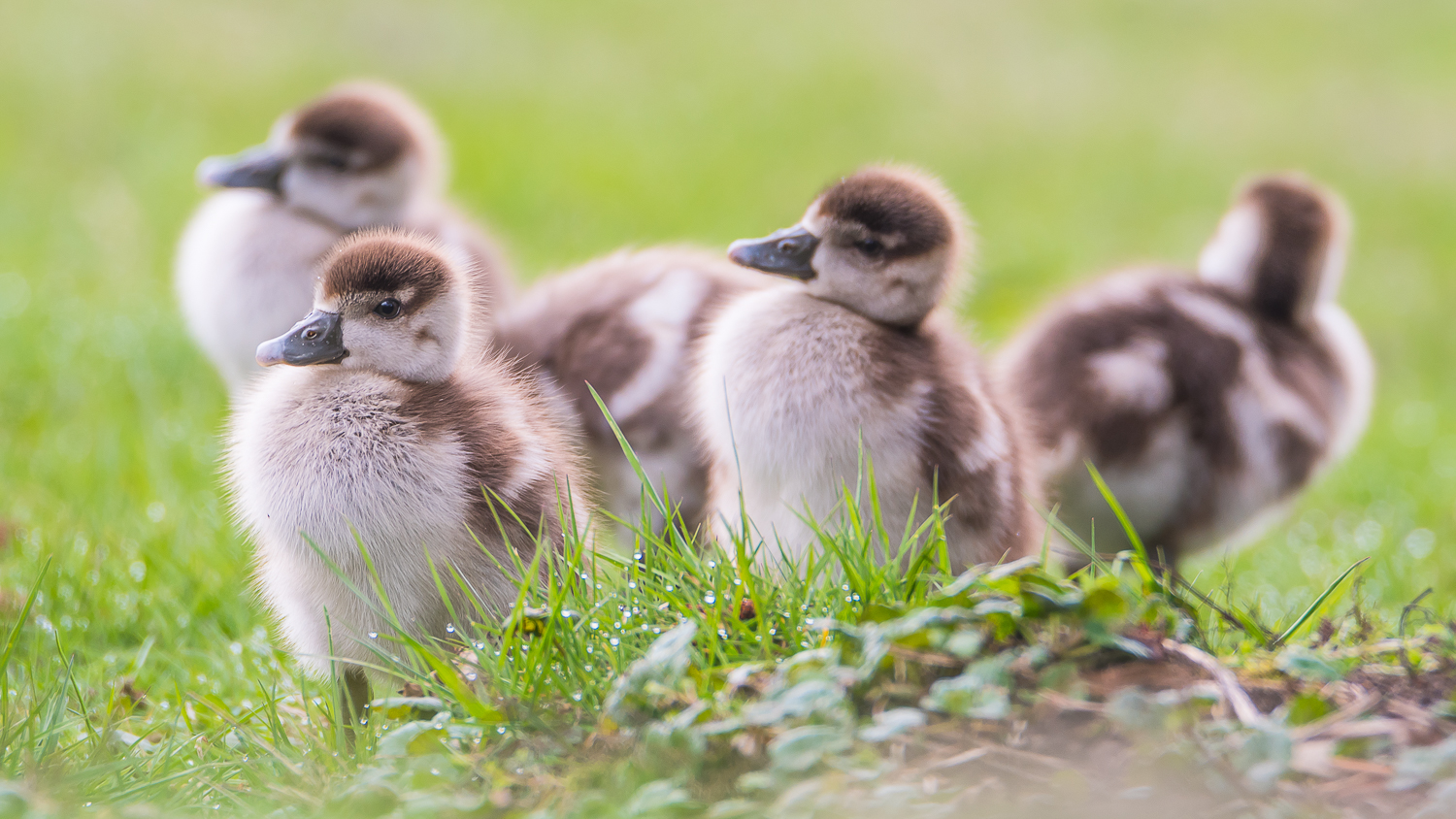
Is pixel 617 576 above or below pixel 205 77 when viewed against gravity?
below

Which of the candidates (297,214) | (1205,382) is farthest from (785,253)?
(297,214)

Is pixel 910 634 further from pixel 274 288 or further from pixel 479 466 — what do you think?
pixel 274 288

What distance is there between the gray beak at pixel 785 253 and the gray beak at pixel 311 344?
42.8 inches

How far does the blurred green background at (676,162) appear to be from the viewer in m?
4.27

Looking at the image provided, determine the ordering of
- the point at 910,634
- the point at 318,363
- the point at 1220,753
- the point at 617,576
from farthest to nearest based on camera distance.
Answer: the point at 617,576
the point at 318,363
the point at 910,634
the point at 1220,753

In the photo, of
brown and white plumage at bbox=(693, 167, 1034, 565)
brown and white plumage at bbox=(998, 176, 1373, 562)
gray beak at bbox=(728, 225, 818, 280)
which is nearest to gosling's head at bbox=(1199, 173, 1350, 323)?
brown and white plumage at bbox=(998, 176, 1373, 562)

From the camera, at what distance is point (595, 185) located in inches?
388

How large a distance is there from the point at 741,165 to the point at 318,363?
8.37m

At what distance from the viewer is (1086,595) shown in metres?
2.01

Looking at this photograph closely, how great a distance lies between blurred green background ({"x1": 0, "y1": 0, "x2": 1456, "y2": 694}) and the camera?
4273 millimetres

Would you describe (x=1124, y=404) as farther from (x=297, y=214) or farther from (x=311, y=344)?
(x=297, y=214)

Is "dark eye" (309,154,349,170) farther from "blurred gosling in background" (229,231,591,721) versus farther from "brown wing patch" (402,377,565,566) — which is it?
"brown wing patch" (402,377,565,566)

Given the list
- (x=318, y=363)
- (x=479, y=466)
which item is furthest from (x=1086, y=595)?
(x=318, y=363)

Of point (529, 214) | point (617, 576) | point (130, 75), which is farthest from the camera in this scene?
point (130, 75)
